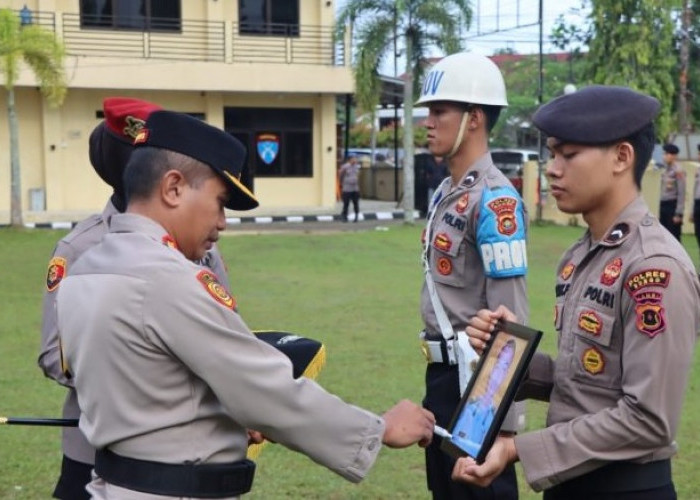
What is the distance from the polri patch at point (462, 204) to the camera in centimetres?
368

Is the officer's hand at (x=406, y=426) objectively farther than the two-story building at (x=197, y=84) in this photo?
No

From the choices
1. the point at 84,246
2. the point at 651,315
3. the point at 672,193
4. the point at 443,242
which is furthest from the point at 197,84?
the point at 651,315

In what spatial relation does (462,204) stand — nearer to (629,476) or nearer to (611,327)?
(611,327)

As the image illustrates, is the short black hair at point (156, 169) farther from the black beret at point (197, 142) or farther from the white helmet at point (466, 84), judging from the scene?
the white helmet at point (466, 84)

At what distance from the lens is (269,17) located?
88.1 ft

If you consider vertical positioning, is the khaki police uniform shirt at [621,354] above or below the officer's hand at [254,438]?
above

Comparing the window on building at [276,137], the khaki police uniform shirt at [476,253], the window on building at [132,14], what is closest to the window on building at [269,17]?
the window on building at [132,14]

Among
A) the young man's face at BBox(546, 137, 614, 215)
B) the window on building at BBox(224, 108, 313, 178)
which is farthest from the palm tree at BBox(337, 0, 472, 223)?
the young man's face at BBox(546, 137, 614, 215)

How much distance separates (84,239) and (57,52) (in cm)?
1729

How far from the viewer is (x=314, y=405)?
7.65 ft

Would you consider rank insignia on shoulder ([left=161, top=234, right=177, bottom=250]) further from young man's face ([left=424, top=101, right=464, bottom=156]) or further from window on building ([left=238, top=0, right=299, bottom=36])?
window on building ([left=238, top=0, right=299, bottom=36])

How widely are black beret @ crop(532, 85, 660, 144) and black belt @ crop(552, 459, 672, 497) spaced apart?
2.70 ft

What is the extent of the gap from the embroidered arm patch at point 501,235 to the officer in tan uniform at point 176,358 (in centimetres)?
123

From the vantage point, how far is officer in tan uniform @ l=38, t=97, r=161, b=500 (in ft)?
9.98
